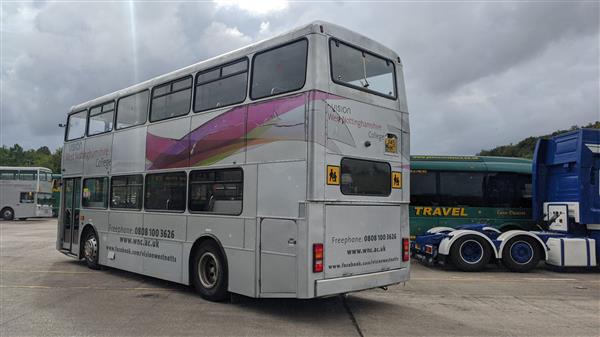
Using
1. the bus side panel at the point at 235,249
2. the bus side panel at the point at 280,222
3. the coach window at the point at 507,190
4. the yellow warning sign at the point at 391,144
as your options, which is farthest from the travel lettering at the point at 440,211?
the bus side panel at the point at 280,222

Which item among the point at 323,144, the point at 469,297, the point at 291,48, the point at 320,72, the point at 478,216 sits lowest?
the point at 469,297

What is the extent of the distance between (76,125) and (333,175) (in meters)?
8.80

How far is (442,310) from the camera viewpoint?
24.6ft

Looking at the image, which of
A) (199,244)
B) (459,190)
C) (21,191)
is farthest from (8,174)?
(459,190)

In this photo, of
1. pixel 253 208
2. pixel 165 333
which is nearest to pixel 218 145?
pixel 253 208

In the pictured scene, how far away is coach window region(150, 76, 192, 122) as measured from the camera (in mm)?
8617

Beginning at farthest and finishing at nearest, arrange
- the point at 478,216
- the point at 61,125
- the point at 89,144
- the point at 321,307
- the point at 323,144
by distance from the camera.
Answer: the point at 478,216, the point at 61,125, the point at 89,144, the point at 321,307, the point at 323,144

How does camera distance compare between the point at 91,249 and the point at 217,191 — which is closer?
the point at 217,191

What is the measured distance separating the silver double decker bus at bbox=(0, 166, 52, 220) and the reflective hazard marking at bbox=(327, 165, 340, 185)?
A: 107 feet

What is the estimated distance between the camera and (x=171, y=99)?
9008 millimetres

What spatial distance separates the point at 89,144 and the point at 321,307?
7.49 meters

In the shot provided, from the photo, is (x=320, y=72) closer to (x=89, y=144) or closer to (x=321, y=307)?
(x=321, y=307)

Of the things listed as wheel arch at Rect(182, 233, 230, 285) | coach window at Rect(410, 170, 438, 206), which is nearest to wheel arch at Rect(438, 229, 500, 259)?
coach window at Rect(410, 170, 438, 206)

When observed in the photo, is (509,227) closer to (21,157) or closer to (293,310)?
(293,310)
